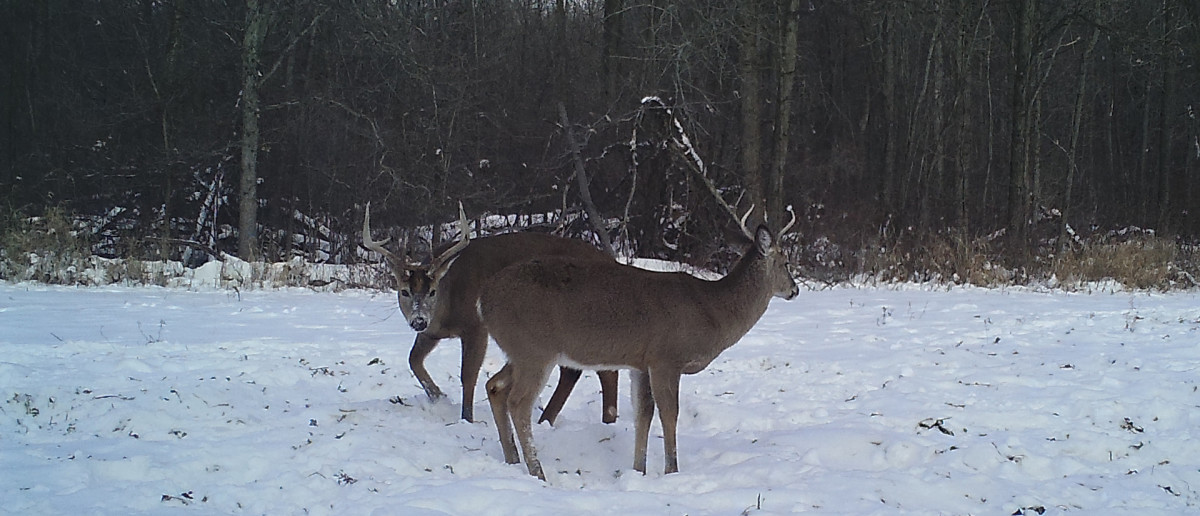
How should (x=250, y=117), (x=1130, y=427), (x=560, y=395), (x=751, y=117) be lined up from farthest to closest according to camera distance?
1. (x=250, y=117)
2. (x=751, y=117)
3. (x=560, y=395)
4. (x=1130, y=427)

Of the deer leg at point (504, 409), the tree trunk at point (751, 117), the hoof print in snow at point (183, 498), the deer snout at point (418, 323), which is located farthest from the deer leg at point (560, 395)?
the tree trunk at point (751, 117)

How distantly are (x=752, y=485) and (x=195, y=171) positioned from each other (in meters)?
20.6

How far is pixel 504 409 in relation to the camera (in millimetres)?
5648

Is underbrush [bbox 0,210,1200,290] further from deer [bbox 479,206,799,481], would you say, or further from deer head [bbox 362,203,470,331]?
deer [bbox 479,206,799,481]

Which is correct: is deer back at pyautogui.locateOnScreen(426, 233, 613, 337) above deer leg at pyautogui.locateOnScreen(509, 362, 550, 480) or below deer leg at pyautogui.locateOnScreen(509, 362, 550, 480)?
above

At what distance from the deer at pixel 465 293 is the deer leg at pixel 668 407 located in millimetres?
1108

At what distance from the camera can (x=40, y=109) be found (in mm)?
26281

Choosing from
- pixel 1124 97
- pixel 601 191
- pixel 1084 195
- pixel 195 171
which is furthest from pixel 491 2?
pixel 1124 97

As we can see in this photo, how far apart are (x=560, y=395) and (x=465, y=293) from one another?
101cm

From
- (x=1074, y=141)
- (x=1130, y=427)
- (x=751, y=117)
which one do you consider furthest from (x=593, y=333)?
(x=1074, y=141)

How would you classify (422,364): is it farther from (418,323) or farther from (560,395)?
(560,395)

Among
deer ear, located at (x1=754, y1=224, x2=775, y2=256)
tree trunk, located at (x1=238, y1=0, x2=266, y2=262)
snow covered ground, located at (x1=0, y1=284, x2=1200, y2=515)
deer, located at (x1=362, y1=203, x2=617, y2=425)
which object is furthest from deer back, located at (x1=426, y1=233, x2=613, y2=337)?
tree trunk, located at (x1=238, y1=0, x2=266, y2=262)

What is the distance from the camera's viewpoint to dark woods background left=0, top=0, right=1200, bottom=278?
55.1ft

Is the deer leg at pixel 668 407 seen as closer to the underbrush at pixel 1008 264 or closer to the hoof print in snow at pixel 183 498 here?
the hoof print in snow at pixel 183 498
